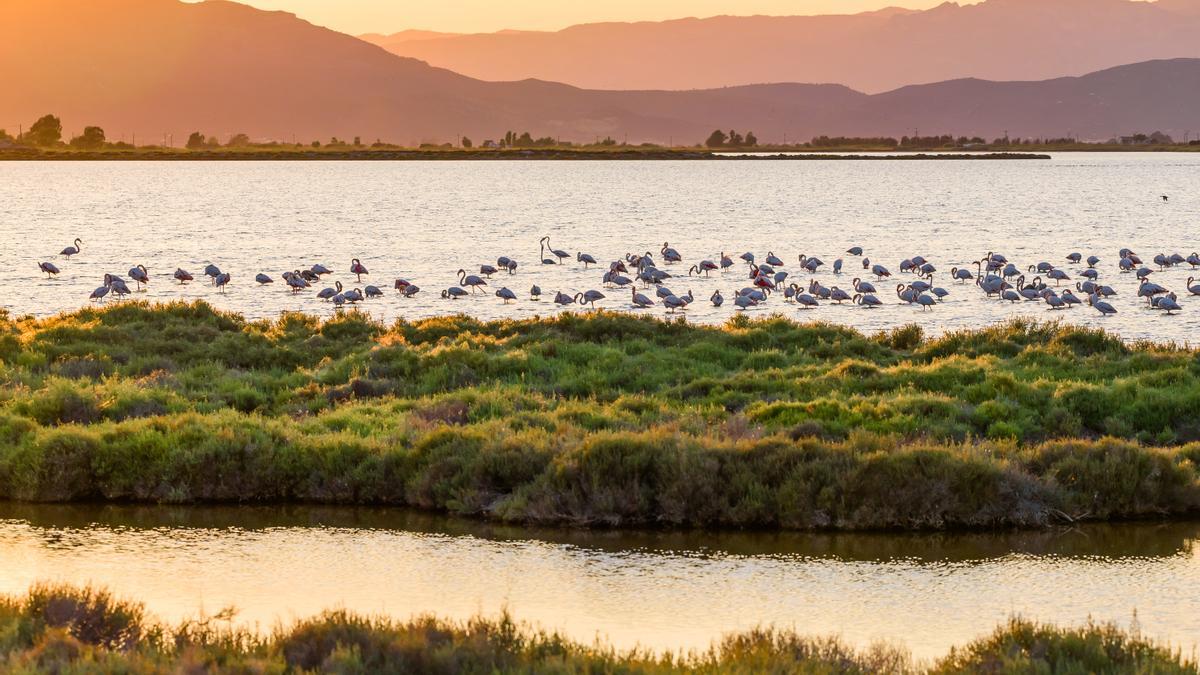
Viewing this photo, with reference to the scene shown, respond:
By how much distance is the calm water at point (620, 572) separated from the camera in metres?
14.4

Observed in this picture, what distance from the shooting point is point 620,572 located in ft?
52.2

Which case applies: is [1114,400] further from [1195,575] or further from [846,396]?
[1195,575]

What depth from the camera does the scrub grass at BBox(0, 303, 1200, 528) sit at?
17875 millimetres

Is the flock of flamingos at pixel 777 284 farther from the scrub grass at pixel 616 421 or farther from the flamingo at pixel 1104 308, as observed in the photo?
the scrub grass at pixel 616 421

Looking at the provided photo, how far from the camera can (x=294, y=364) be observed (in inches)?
1027

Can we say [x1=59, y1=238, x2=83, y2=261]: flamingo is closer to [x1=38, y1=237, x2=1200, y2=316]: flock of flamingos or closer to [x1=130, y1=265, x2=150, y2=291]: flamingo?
[x1=38, y1=237, x2=1200, y2=316]: flock of flamingos

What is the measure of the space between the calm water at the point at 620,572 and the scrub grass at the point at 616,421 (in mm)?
514

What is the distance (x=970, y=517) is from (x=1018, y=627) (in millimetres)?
5507

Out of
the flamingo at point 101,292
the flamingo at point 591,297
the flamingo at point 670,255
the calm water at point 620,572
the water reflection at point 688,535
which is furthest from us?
the flamingo at point 670,255

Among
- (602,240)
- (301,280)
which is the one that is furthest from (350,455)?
(602,240)

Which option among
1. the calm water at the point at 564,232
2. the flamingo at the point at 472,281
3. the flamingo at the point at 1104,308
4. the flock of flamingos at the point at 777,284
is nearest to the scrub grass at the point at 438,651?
the calm water at the point at 564,232

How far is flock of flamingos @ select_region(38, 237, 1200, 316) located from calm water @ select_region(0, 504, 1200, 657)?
2472 cm

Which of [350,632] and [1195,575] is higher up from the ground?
[350,632]

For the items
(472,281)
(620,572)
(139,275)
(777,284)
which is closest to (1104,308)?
(777,284)
